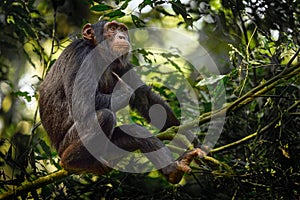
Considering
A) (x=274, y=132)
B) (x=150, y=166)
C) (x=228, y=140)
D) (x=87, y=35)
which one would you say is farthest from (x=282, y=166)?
(x=87, y=35)

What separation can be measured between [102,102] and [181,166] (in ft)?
3.41

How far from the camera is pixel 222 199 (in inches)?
197

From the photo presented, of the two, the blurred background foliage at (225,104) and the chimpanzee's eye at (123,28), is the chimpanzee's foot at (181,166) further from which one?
the chimpanzee's eye at (123,28)

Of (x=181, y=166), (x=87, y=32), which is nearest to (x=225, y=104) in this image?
(x=181, y=166)

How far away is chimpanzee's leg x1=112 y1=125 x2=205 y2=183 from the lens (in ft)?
12.8

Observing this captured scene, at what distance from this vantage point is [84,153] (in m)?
4.11

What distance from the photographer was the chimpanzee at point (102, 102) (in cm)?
409

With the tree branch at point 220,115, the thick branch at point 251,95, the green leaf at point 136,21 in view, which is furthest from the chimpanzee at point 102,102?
the green leaf at point 136,21

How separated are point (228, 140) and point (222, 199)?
2.85 feet

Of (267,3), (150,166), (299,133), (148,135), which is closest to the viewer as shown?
(148,135)

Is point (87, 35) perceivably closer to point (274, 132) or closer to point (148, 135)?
point (148, 135)

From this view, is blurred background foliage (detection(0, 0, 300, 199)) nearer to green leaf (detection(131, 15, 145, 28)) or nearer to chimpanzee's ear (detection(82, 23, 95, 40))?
green leaf (detection(131, 15, 145, 28))

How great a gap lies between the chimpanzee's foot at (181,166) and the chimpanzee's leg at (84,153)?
2.11ft

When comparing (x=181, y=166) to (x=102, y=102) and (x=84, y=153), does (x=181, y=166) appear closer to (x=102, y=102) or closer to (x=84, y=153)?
(x=84, y=153)
